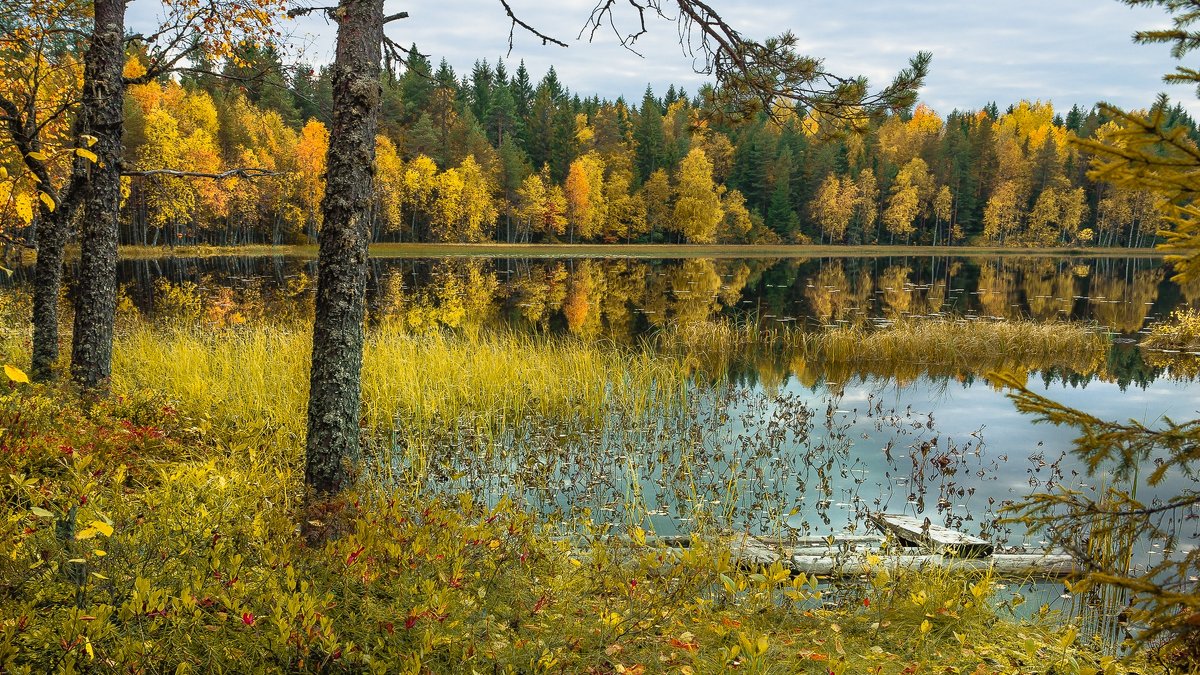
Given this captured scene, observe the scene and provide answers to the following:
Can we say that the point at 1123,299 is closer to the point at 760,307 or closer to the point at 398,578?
the point at 760,307

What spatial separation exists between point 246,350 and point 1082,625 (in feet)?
37.6

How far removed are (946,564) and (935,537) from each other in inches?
31.7

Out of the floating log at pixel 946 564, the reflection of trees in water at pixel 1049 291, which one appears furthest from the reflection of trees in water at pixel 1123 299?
the floating log at pixel 946 564

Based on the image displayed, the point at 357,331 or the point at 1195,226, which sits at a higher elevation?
the point at 1195,226

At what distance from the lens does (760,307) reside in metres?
26.9

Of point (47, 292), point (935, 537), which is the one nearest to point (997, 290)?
point (935, 537)

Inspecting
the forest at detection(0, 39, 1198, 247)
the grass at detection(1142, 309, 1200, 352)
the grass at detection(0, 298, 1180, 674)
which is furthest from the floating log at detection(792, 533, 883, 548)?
the forest at detection(0, 39, 1198, 247)

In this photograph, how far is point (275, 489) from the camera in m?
6.14

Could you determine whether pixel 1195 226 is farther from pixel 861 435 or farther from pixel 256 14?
pixel 256 14

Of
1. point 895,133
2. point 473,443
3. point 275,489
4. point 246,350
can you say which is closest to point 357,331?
point 275,489

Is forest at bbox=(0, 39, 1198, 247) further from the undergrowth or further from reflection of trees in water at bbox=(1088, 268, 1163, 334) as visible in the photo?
the undergrowth

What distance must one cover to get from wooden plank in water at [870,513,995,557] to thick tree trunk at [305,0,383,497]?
5.02 meters

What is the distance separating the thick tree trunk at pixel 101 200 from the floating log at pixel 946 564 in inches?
309

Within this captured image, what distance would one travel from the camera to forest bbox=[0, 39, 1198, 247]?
54594 millimetres
